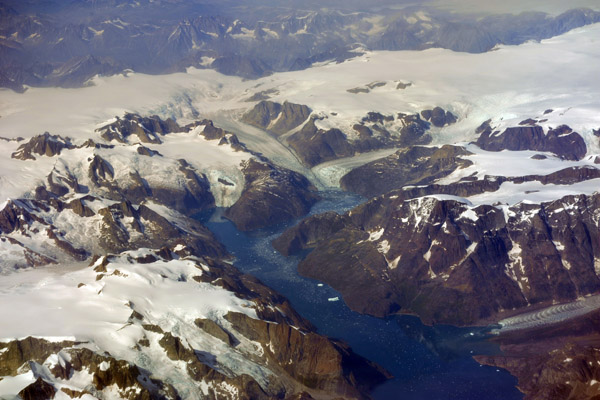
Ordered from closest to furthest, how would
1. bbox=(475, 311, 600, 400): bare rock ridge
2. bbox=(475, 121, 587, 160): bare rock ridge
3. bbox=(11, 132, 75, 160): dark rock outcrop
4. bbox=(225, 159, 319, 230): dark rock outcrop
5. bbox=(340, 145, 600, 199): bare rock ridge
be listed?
bbox=(475, 311, 600, 400): bare rock ridge, bbox=(340, 145, 600, 199): bare rock ridge, bbox=(225, 159, 319, 230): dark rock outcrop, bbox=(11, 132, 75, 160): dark rock outcrop, bbox=(475, 121, 587, 160): bare rock ridge

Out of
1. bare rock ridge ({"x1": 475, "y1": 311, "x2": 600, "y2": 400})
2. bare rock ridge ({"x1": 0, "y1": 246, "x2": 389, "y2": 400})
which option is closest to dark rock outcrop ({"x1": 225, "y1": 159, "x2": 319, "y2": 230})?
bare rock ridge ({"x1": 0, "y1": 246, "x2": 389, "y2": 400})

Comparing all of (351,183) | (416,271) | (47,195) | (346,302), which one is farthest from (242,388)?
(351,183)

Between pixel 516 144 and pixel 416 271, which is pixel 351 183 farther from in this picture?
pixel 416 271

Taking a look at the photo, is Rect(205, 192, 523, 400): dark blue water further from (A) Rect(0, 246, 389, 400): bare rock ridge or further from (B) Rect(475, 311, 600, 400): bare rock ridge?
(A) Rect(0, 246, 389, 400): bare rock ridge

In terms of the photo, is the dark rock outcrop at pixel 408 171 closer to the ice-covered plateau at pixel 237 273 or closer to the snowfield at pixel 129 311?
the ice-covered plateau at pixel 237 273

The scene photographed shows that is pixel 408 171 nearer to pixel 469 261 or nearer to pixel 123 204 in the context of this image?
pixel 469 261

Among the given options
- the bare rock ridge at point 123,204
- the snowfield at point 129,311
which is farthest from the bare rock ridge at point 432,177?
the snowfield at point 129,311
